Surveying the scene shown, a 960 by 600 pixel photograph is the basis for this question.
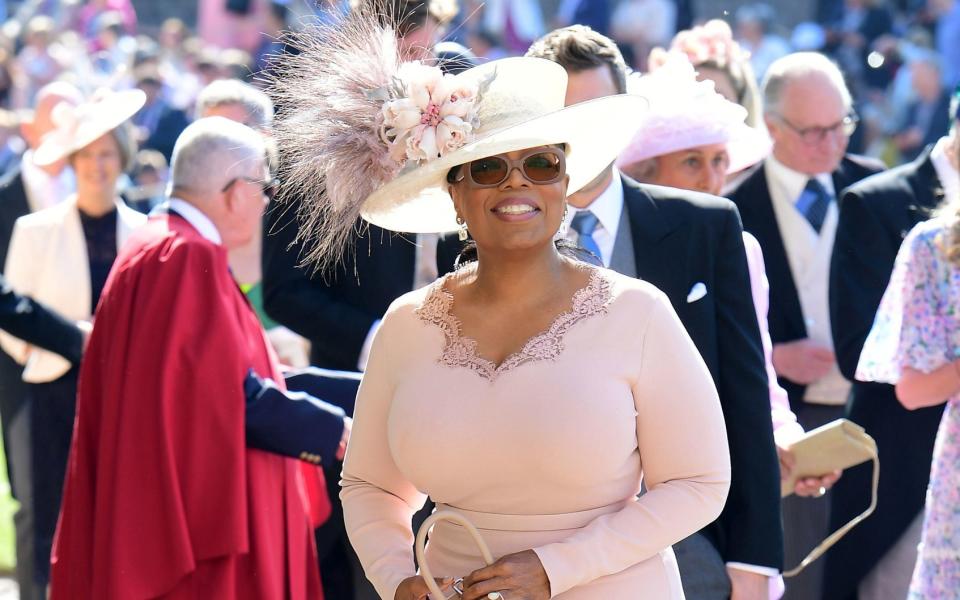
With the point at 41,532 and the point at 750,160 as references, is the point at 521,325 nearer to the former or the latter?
the point at 750,160

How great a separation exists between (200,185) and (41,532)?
2.22 meters

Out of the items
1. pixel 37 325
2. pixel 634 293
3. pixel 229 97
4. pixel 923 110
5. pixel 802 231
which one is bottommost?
pixel 923 110

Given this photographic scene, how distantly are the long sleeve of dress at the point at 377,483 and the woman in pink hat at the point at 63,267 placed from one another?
3168 mm

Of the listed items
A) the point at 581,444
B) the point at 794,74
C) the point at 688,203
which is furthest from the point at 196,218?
the point at 794,74

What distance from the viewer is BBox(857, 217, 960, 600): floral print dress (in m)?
4.27

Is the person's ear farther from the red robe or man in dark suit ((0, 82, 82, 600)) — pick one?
the red robe

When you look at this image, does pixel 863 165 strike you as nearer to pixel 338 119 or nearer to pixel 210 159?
pixel 210 159

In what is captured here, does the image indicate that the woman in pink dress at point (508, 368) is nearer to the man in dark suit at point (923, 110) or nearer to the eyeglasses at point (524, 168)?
the eyeglasses at point (524, 168)

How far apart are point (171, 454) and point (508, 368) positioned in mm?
1804

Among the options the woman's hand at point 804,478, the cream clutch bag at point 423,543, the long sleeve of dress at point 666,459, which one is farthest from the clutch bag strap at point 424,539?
the woman's hand at point 804,478

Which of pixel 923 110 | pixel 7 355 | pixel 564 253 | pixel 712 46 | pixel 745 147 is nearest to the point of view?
pixel 564 253

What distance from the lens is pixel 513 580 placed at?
9.07 feet

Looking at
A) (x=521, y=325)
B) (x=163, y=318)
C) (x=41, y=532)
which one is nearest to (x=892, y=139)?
(x=41, y=532)

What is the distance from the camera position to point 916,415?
17.0 ft
